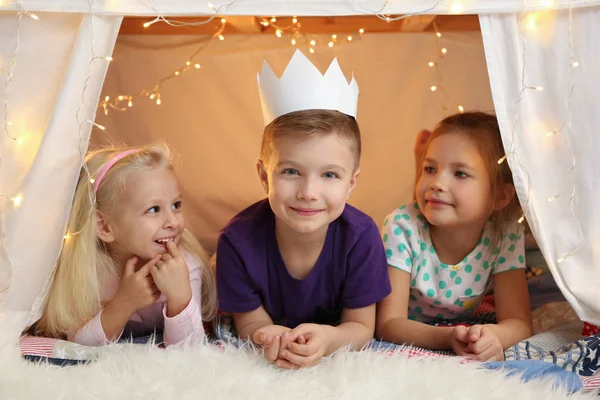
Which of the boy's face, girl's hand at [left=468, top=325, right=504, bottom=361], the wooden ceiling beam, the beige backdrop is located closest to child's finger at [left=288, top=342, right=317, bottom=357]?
the boy's face

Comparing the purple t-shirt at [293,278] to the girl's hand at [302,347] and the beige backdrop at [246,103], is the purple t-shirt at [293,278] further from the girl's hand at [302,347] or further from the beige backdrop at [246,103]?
the beige backdrop at [246,103]

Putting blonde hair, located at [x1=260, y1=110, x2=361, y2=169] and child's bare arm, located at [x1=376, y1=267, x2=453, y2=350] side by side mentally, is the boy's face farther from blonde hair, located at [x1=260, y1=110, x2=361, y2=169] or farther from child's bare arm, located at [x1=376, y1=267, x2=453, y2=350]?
child's bare arm, located at [x1=376, y1=267, x2=453, y2=350]

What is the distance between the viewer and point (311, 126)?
143 centimetres

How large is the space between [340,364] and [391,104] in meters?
1.14

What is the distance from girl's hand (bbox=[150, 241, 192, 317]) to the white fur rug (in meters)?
0.14

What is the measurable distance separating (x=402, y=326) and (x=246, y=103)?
963 millimetres

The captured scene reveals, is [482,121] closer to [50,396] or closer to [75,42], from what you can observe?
[75,42]

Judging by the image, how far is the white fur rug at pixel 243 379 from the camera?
123 cm

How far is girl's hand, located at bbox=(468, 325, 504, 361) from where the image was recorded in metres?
1.44

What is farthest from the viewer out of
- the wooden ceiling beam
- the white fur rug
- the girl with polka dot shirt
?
the wooden ceiling beam

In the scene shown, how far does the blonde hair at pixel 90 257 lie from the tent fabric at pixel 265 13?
7 centimetres

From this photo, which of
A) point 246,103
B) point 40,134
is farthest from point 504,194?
point 40,134

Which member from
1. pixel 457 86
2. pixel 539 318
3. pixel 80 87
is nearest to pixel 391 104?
pixel 457 86

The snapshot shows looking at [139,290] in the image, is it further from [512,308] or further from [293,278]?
[512,308]
